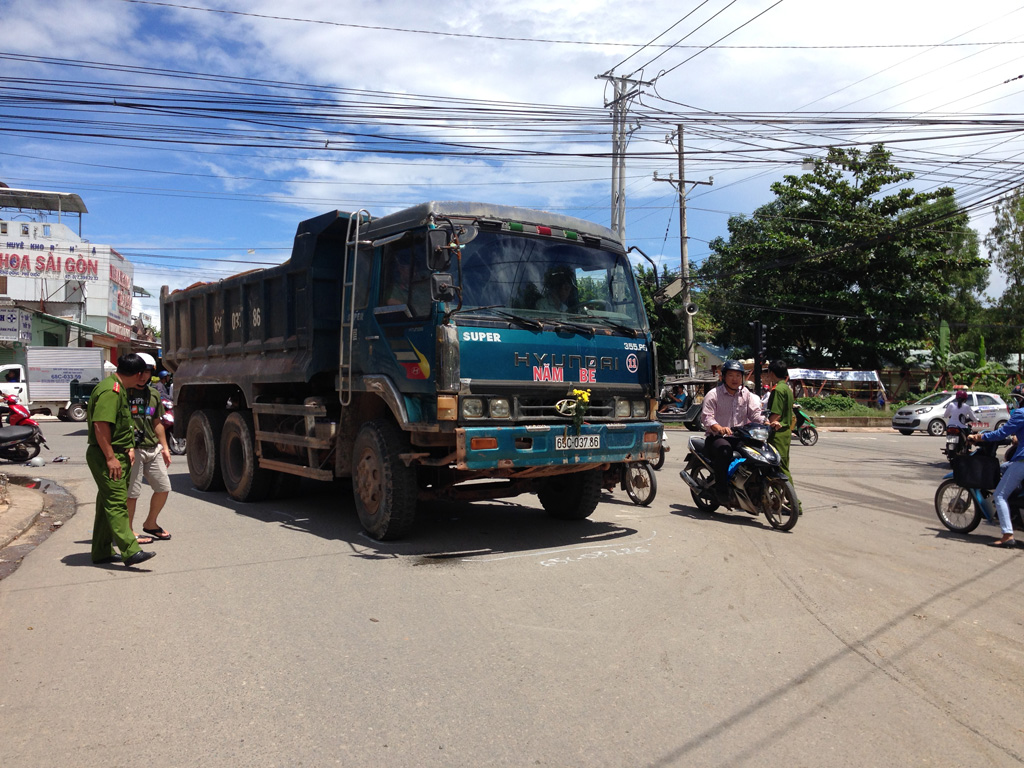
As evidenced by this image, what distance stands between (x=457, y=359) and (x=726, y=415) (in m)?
3.71

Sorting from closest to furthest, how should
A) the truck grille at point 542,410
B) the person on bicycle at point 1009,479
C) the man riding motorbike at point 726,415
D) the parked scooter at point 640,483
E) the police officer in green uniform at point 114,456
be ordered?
the police officer in green uniform at point 114,456, the truck grille at point 542,410, the person on bicycle at point 1009,479, the man riding motorbike at point 726,415, the parked scooter at point 640,483

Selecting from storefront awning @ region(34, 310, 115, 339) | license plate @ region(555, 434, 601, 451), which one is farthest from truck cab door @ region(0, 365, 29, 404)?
Answer: license plate @ region(555, 434, 601, 451)

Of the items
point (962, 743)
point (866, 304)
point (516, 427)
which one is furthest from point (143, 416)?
point (866, 304)

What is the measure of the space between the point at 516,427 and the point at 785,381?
396 centimetres

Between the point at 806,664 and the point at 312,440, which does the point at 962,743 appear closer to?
the point at 806,664

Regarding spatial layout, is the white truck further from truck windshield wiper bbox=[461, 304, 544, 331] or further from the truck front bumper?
the truck front bumper

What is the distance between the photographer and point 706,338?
46938 mm

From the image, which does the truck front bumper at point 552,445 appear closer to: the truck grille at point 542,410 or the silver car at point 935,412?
the truck grille at point 542,410

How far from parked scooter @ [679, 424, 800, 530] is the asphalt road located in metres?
0.29

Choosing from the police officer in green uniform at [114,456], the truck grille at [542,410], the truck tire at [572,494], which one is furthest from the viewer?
the truck tire at [572,494]

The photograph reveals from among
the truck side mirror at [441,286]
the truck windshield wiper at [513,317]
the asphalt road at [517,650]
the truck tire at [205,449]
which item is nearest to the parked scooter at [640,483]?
the asphalt road at [517,650]

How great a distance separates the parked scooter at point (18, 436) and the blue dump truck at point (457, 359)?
284 inches

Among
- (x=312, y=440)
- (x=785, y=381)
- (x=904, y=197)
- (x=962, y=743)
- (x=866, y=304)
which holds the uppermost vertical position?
(x=904, y=197)

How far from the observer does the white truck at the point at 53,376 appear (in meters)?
27.8
